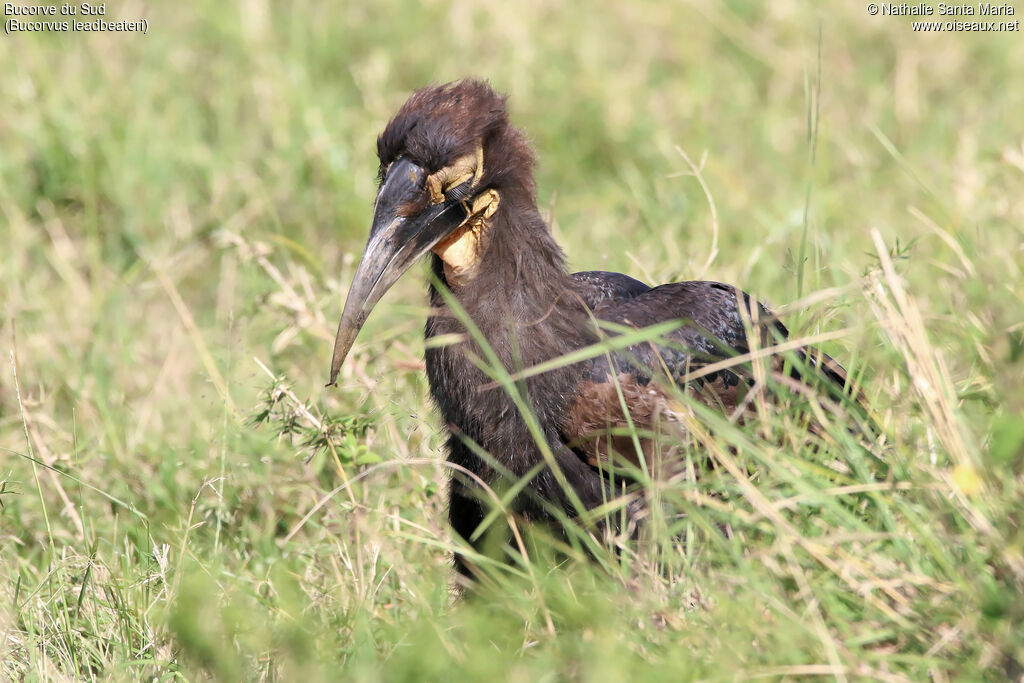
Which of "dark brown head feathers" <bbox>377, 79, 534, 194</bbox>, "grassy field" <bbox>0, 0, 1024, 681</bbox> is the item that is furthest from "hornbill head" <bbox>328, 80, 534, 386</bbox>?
"grassy field" <bbox>0, 0, 1024, 681</bbox>

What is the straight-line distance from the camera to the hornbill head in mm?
2801

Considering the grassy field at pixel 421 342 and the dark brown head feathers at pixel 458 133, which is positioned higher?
the dark brown head feathers at pixel 458 133

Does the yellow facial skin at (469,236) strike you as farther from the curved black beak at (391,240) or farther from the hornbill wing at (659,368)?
the hornbill wing at (659,368)

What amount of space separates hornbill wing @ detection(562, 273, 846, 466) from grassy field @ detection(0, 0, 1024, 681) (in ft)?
0.52

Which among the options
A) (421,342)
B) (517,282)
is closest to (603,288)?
(517,282)

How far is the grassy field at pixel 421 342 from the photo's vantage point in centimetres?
221

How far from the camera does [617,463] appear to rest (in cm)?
277

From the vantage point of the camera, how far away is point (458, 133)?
2.79 metres

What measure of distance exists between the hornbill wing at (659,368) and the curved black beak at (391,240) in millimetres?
457

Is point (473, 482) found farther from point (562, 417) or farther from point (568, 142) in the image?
point (568, 142)

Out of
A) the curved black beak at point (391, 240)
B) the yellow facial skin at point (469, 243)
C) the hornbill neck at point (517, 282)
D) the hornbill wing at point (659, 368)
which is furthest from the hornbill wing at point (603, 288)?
the curved black beak at point (391, 240)

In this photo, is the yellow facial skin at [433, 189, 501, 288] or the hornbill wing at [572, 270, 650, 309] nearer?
the yellow facial skin at [433, 189, 501, 288]

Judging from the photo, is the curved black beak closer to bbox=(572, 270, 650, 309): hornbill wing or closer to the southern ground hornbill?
the southern ground hornbill

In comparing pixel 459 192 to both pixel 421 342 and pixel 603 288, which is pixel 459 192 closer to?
pixel 603 288
